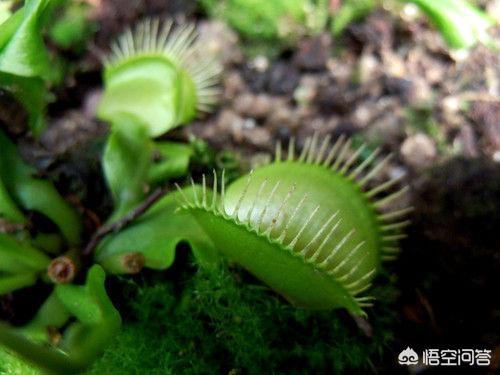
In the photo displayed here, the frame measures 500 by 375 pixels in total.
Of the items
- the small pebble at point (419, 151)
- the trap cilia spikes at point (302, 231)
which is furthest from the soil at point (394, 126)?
the trap cilia spikes at point (302, 231)

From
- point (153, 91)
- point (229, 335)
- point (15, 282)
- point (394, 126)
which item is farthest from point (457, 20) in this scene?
point (15, 282)

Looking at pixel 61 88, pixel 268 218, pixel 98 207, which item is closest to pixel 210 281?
pixel 268 218

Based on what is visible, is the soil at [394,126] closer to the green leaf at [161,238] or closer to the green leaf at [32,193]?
the green leaf at [32,193]

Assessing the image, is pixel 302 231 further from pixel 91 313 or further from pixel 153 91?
pixel 153 91

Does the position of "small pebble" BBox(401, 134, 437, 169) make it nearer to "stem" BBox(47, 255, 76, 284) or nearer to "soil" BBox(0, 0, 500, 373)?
"soil" BBox(0, 0, 500, 373)

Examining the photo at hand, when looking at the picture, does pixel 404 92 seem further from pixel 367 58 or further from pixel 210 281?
pixel 210 281

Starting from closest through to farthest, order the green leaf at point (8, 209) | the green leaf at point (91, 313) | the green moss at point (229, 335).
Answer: the green leaf at point (91, 313), the green moss at point (229, 335), the green leaf at point (8, 209)
